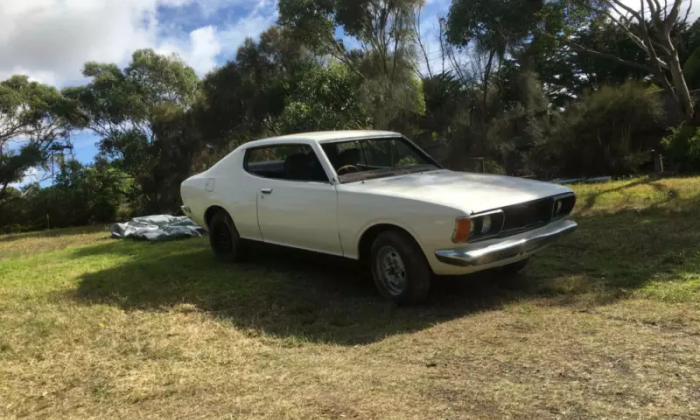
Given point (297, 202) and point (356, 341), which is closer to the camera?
point (356, 341)

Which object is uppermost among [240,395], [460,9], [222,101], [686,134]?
[460,9]

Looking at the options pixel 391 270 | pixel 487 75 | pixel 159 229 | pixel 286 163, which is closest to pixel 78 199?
pixel 159 229

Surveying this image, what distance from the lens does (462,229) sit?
412cm

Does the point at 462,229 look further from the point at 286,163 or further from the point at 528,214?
the point at 286,163

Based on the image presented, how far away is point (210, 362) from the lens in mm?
3721

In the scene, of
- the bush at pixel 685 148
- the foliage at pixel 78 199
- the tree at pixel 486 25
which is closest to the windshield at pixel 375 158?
the bush at pixel 685 148

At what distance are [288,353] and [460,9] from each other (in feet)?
71.1

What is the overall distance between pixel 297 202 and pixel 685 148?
11017 mm

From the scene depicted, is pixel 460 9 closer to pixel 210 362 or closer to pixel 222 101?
pixel 222 101

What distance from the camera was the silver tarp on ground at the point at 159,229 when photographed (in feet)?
31.9

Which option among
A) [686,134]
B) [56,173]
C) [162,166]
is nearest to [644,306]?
[686,134]

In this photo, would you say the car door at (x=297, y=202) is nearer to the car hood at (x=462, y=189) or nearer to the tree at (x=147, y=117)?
the car hood at (x=462, y=189)

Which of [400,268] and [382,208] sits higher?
[382,208]

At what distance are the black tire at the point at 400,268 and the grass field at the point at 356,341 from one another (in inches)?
5.5
